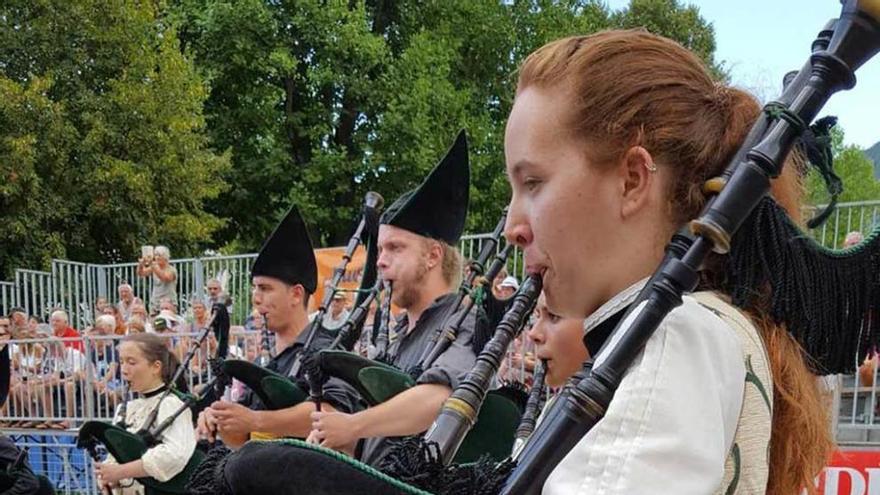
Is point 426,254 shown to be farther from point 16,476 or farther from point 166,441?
point 16,476

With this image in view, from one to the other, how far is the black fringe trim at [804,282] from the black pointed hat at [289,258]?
11.9 feet

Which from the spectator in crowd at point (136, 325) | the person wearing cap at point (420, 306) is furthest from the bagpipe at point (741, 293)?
the spectator in crowd at point (136, 325)

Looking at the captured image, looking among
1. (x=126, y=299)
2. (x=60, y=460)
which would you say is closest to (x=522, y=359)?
(x=60, y=460)

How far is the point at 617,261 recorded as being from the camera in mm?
1178

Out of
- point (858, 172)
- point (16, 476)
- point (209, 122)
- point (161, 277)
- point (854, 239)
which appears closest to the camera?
point (854, 239)

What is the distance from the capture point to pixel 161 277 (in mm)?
12016

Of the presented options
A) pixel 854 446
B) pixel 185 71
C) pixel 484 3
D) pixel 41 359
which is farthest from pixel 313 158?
pixel 854 446

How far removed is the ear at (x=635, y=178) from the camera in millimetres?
1160

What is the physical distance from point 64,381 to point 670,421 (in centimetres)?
982

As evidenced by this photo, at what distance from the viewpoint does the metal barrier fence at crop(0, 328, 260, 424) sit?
940 cm

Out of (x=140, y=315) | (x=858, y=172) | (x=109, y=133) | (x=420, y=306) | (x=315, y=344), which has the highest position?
(x=858, y=172)

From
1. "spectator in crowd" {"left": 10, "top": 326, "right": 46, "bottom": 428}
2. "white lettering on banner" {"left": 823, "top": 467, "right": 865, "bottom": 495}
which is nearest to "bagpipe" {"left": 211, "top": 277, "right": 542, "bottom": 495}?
"white lettering on banner" {"left": 823, "top": 467, "right": 865, "bottom": 495}

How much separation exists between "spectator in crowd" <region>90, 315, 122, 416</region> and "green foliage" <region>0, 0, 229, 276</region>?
8629 millimetres

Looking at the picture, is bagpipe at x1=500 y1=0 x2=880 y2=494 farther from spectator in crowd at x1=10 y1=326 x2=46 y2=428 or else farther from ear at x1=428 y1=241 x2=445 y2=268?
spectator in crowd at x1=10 y1=326 x2=46 y2=428
